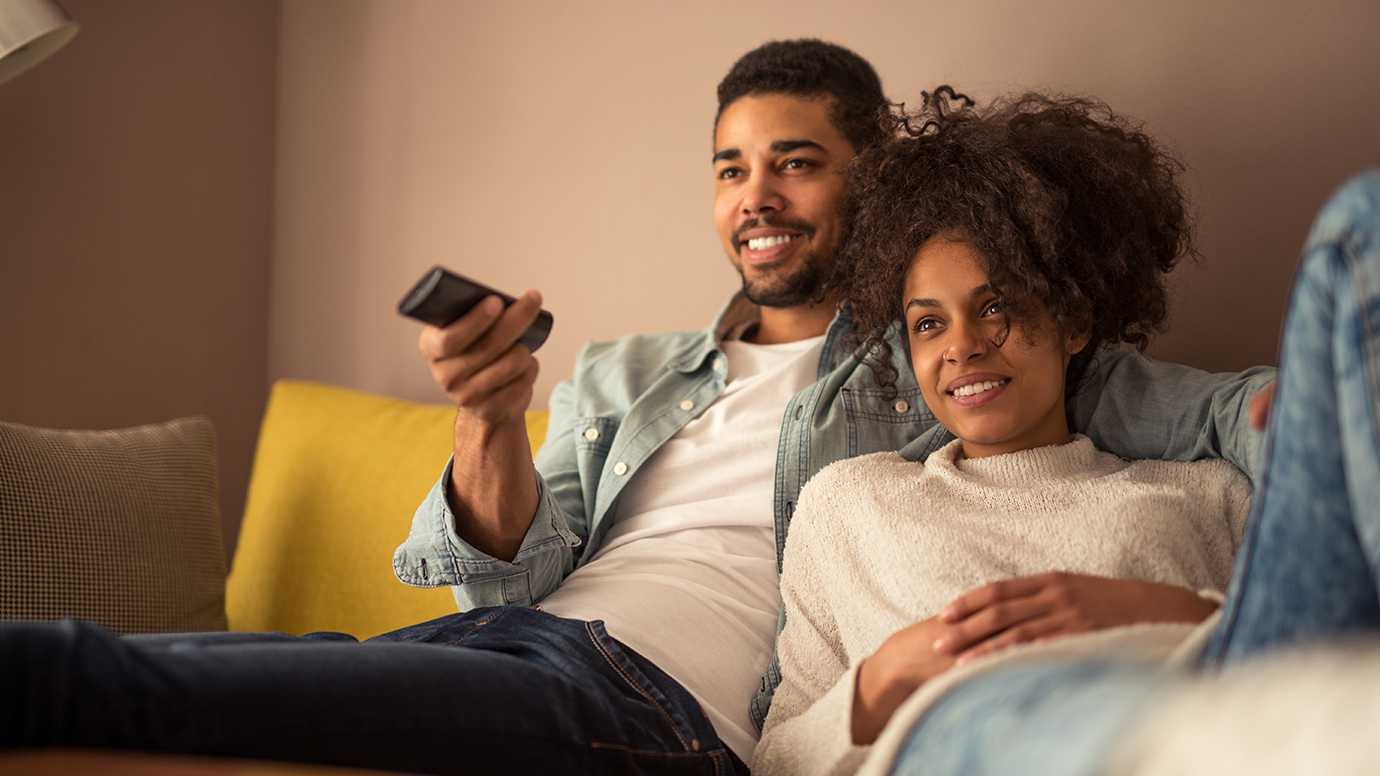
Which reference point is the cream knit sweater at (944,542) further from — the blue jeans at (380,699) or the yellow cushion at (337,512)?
the yellow cushion at (337,512)

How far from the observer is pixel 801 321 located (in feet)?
5.03

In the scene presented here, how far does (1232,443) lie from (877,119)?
0.71 metres

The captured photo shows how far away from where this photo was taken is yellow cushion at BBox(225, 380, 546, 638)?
5.32 ft

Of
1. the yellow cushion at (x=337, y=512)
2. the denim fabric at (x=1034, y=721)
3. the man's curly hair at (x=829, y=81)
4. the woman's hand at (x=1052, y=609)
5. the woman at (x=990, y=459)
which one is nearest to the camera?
the denim fabric at (x=1034, y=721)

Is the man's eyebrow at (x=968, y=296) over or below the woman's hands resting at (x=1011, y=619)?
over

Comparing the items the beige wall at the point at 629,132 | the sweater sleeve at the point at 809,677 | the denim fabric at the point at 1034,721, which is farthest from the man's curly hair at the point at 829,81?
the denim fabric at the point at 1034,721

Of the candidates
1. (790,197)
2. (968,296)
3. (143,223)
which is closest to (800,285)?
(790,197)

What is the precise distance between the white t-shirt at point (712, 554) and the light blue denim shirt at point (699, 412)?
3 cm

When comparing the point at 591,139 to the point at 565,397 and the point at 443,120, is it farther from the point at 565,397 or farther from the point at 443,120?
the point at 565,397

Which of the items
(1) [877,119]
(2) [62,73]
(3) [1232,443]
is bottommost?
(3) [1232,443]

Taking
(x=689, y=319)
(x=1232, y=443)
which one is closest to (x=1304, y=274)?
(x=1232, y=443)

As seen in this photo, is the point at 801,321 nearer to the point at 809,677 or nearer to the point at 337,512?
the point at 809,677

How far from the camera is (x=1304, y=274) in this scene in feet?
1.86

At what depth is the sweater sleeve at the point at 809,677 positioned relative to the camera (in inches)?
33.6
